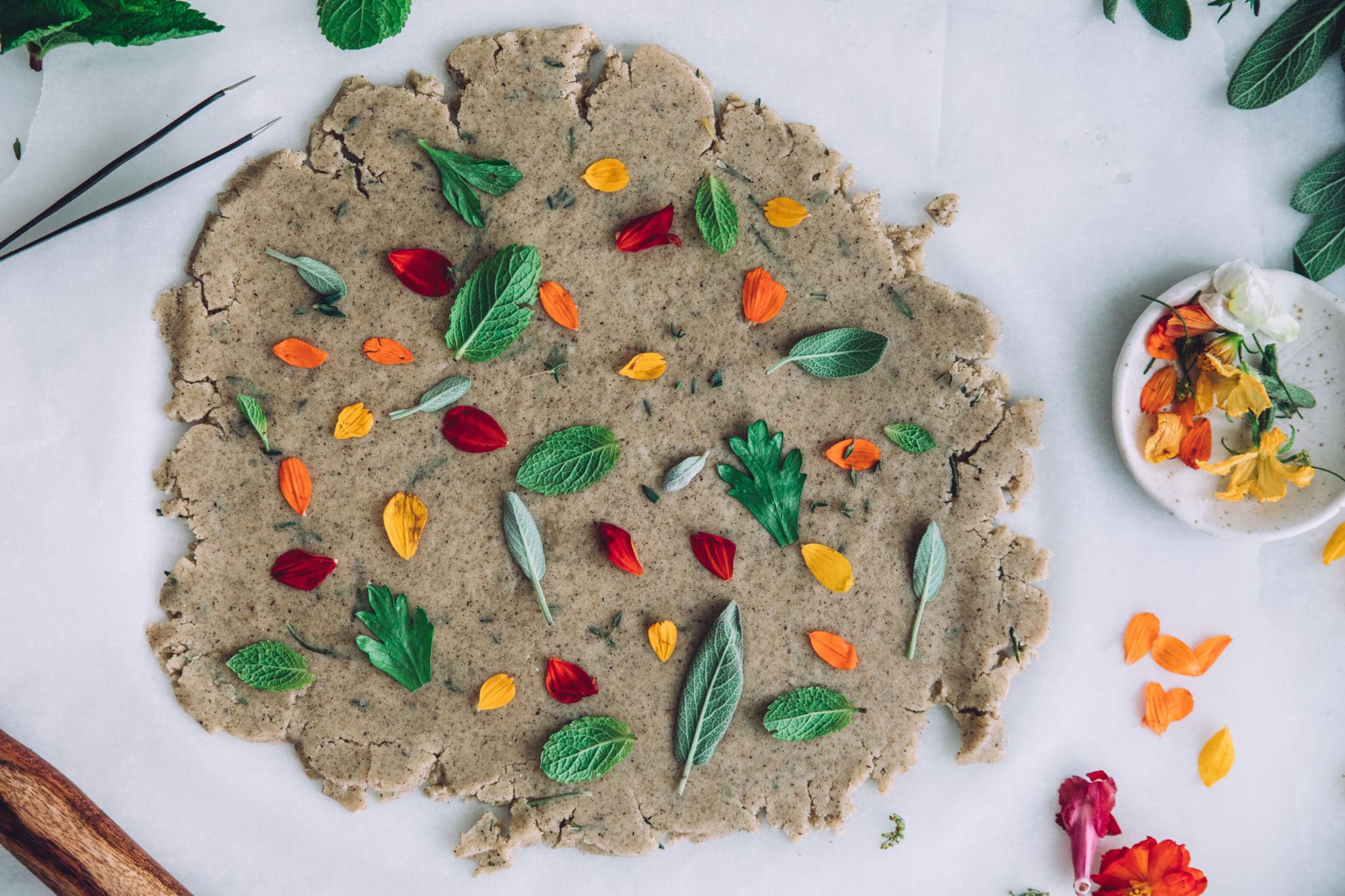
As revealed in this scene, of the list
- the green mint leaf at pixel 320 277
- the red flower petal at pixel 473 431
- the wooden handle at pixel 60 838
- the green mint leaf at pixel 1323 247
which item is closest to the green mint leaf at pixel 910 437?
the red flower petal at pixel 473 431

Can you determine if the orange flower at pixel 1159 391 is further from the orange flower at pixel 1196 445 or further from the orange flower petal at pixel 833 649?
the orange flower petal at pixel 833 649

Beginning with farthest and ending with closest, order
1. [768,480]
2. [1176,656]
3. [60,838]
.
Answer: [1176,656], [768,480], [60,838]

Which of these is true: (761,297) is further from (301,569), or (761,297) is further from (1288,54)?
(1288,54)

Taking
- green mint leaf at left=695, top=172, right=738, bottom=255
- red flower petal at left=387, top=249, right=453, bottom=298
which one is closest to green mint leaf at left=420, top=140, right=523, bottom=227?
red flower petal at left=387, top=249, right=453, bottom=298

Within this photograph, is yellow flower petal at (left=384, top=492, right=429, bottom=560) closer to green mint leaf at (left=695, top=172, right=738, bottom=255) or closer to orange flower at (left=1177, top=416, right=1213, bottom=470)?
green mint leaf at (left=695, top=172, right=738, bottom=255)

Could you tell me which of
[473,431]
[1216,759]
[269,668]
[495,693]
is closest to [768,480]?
[473,431]

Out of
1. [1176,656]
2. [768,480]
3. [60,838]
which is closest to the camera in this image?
[60,838]
